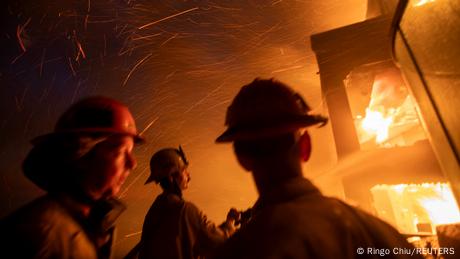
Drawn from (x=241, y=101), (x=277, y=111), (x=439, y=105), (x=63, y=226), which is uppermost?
(x=439, y=105)

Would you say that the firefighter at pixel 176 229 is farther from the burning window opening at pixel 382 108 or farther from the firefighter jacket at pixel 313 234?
the burning window opening at pixel 382 108

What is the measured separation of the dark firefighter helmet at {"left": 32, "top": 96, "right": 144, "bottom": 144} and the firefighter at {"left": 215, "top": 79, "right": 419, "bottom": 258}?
1.05 metres

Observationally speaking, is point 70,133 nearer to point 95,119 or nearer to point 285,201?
point 95,119

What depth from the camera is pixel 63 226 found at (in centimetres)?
158

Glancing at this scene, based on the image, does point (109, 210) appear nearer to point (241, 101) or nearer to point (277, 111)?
point (241, 101)

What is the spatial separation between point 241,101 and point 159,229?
258cm

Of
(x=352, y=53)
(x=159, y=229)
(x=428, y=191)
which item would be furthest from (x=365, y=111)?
(x=159, y=229)

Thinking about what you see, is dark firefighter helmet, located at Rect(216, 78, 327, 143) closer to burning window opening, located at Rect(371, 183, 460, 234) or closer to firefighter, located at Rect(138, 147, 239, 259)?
firefighter, located at Rect(138, 147, 239, 259)

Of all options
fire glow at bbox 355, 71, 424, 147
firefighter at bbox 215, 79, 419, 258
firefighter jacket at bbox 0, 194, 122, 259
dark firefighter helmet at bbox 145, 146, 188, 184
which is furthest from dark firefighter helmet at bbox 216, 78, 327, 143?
fire glow at bbox 355, 71, 424, 147

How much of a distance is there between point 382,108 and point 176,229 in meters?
9.85

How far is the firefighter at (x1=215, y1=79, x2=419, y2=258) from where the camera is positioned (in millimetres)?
980

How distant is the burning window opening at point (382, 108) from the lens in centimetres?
806

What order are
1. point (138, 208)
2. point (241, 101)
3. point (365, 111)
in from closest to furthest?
point (241, 101)
point (365, 111)
point (138, 208)

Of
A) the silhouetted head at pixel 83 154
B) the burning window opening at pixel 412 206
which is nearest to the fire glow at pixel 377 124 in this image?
the burning window opening at pixel 412 206
